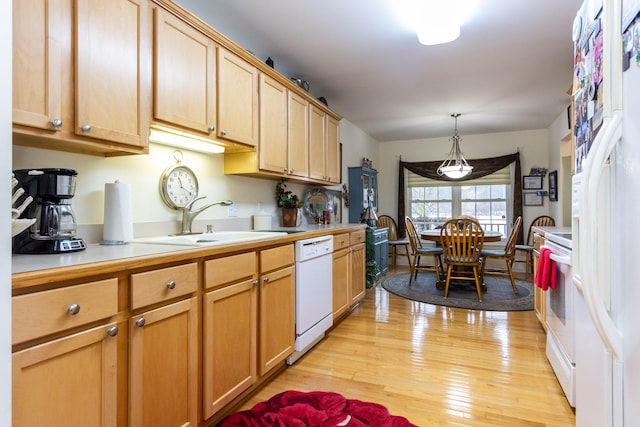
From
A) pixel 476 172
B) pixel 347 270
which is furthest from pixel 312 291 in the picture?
pixel 476 172

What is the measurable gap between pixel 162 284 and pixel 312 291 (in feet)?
4.47

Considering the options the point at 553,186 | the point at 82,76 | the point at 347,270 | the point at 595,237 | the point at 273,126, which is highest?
the point at 273,126

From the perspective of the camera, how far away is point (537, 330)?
2912mm

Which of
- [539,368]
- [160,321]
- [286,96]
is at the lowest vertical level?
[539,368]

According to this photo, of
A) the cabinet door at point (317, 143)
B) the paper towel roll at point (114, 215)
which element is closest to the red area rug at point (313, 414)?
the paper towel roll at point (114, 215)

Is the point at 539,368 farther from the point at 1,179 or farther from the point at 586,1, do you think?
the point at 1,179

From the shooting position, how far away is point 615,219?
2.81 ft

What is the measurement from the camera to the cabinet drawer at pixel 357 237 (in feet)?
11.1

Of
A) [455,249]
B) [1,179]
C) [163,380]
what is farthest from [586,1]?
[455,249]

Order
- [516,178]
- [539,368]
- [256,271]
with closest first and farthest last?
[256,271], [539,368], [516,178]

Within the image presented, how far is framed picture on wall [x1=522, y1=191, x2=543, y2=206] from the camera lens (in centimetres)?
565

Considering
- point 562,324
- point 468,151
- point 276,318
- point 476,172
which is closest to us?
point 562,324

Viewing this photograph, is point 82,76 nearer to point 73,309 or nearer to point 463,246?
point 73,309

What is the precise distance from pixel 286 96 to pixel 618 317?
254 centimetres
